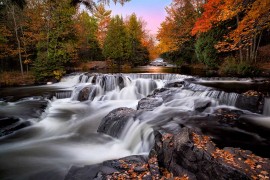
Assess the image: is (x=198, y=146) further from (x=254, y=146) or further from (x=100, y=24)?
(x=100, y=24)

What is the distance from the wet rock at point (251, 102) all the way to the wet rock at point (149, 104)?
3.82 meters

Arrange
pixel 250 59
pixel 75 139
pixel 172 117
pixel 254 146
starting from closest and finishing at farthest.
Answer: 1. pixel 254 146
2. pixel 75 139
3. pixel 172 117
4. pixel 250 59

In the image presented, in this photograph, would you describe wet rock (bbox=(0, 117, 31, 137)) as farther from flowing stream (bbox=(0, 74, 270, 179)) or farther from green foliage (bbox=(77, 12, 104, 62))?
green foliage (bbox=(77, 12, 104, 62))

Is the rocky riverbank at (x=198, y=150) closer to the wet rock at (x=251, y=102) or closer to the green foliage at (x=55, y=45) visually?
the wet rock at (x=251, y=102)

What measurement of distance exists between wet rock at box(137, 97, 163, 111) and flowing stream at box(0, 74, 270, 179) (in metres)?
0.23

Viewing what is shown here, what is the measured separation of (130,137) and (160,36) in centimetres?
2208

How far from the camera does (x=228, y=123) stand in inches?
300

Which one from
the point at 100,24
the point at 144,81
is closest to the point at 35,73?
the point at 144,81

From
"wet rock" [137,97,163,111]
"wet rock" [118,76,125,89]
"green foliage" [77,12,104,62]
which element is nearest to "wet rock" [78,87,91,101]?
"wet rock" [118,76,125,89]

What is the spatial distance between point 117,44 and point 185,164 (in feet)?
94.9

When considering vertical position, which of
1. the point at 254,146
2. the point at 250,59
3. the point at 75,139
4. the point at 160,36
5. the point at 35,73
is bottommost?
the point at 75,139

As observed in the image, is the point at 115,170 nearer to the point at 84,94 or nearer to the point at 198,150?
the point at 198,150

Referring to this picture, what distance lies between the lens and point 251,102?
354 inches

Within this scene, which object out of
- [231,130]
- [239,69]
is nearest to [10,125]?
[231,130]
